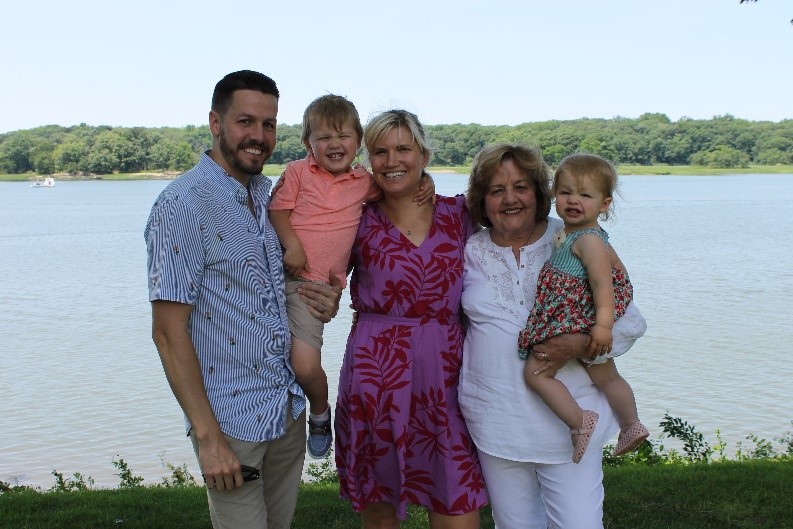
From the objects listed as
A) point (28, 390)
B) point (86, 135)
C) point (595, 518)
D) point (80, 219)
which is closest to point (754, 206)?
point (80, 219)

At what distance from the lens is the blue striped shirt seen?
2.81 m

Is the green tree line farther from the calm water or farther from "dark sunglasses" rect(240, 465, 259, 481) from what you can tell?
"dark sunglasses" rect(240, 465, 259, 481)

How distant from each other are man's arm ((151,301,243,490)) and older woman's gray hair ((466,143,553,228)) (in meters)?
1.27

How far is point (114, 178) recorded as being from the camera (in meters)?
72.1

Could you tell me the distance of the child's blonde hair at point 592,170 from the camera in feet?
10.7

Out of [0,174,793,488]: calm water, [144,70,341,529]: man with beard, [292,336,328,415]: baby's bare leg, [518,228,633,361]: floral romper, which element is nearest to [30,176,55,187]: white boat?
[0,174,793,488]: calm water

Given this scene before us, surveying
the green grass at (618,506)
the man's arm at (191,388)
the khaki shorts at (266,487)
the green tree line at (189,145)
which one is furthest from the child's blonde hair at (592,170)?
the green tree line at (189,145)

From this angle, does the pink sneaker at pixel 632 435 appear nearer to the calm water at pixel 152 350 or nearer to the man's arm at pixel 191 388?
the calm water at pixel 152 350

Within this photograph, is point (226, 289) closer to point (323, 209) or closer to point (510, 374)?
point (323, 209)

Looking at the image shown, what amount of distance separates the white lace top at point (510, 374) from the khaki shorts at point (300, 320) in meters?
0.60

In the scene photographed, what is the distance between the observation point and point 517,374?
3307 mm

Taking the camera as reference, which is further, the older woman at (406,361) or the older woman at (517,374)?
the older woman at (406,361)

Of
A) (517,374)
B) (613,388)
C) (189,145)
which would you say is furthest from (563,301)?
(189,145)

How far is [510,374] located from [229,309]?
111 centimetres
